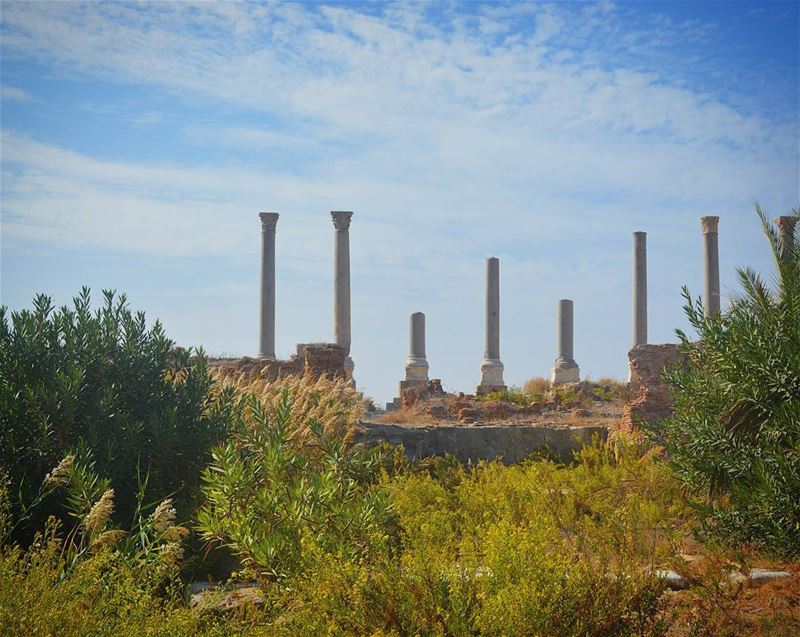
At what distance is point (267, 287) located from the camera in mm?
30125

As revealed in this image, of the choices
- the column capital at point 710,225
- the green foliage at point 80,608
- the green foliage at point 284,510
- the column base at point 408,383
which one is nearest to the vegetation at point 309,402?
the green foliage at point 284,510

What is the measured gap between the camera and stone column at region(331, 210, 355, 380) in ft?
96.8

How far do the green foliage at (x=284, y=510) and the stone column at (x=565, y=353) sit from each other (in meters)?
25.1

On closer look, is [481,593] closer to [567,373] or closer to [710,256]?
[567,373]

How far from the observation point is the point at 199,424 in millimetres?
8828

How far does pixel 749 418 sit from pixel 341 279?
21632 mm

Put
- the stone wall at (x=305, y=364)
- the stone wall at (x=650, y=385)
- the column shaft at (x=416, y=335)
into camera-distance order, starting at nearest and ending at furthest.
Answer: the stone wall at (x=650, y=385) → the stone wall at (x=305, y=364) → the column shaft at (x=416, y=335)

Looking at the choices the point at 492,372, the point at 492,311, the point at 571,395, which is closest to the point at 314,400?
the point at 571,395

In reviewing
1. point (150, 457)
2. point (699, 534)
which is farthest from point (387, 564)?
point (699, 534)

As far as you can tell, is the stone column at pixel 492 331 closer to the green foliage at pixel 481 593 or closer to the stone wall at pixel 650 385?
the stone wall at pixel 650 385

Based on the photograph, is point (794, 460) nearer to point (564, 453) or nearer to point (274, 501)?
point (274, 501)

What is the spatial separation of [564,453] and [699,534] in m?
6.41

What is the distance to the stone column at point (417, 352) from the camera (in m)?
31.2


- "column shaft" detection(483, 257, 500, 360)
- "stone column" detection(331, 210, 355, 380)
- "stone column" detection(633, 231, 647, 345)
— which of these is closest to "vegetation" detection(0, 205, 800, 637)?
"stone column" detection(331, 210, 355, 380)
